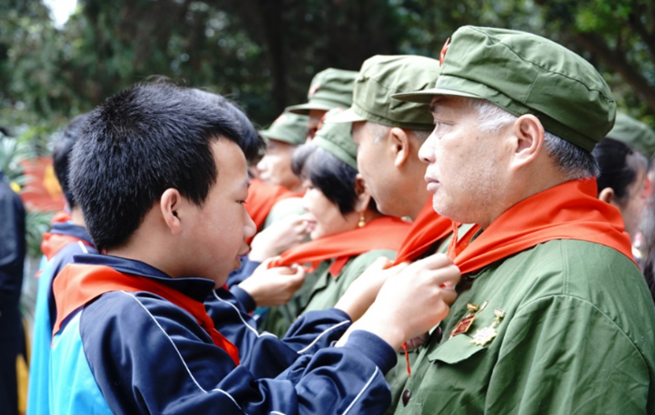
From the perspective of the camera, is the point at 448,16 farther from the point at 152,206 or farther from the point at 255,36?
the point at 152,206

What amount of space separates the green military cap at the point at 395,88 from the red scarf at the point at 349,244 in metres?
0.63

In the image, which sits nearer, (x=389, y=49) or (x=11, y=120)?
(x=389, y=49)

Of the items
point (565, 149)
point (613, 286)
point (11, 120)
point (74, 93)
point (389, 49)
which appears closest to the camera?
point (613, 286)

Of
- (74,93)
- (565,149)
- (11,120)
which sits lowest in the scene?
(11,120)

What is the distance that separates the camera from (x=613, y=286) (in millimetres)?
1637

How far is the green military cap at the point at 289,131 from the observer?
4820mm

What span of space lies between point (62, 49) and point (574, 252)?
946 cm

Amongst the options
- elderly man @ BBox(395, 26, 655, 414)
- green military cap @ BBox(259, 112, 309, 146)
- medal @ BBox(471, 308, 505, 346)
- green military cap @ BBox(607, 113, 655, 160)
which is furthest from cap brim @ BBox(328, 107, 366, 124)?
green military cap @ BBox(259, 112, 309, 146)

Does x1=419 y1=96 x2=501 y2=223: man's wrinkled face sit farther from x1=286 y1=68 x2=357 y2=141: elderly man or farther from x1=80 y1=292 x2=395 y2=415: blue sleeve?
x1=286 y1=68 x2=357 y2=141: elderly man

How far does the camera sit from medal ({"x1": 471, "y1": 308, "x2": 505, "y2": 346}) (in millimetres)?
1677

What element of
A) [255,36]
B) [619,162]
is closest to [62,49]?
[255,36]

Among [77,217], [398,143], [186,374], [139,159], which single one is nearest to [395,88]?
[398,143]

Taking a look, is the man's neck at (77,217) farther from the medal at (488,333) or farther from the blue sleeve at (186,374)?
the medal at (488,333)

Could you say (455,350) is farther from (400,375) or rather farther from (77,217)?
(77,217)
